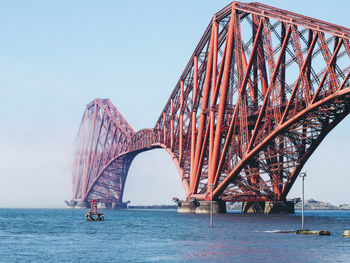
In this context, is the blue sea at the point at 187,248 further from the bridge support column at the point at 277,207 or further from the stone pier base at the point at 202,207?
the bridge support column at the point at 277,207

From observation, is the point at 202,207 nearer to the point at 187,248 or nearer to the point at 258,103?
the point at 258,103

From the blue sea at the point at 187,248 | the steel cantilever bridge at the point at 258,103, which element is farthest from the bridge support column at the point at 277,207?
the blue sea at the point at 187,248

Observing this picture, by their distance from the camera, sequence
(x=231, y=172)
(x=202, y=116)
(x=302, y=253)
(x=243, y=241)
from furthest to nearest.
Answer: (x=202, y=116) → (x=231, y=172) → (x=243, y=241) → (x=302, y=253)

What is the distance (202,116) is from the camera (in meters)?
105

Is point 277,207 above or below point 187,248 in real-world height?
above

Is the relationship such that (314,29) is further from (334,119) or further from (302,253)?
(302,253)

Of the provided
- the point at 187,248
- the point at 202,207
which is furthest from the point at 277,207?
the point at 187,248

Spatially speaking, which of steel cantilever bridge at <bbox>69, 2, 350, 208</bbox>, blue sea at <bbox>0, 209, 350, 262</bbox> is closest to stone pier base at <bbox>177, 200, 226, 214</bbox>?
steel cantilever bridge at <bbox>69, 2, 350, 208</bbox>

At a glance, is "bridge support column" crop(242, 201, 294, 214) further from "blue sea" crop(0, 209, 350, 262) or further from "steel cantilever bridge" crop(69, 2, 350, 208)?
"blue sea" crop(0, 209, 350, 262)

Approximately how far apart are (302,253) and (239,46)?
5745 cm

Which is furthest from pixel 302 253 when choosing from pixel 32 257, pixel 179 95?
pixel 179 95

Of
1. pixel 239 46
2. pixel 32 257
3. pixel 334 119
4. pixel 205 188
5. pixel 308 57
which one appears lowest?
pixel 32 257

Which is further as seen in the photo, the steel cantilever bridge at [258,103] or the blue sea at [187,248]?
the steel cantilever bridge at [258,103]

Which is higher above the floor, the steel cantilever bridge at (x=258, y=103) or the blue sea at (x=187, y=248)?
the steel cantilever bridge at (x=258, y=103)
